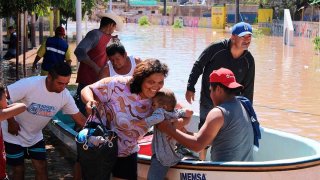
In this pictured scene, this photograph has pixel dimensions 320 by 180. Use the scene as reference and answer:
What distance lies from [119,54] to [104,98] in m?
1.18

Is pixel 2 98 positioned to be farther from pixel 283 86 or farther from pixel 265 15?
pixel 265 15

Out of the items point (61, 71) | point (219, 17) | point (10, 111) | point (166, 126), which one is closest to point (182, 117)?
point (166, 126)

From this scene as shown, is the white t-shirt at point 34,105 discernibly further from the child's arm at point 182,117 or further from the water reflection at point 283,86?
the water reflection at point 283,86

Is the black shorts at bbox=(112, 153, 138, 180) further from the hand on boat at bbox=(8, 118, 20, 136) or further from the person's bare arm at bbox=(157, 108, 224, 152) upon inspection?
the hand on boat at bbox=(8, 118, 20, 136)

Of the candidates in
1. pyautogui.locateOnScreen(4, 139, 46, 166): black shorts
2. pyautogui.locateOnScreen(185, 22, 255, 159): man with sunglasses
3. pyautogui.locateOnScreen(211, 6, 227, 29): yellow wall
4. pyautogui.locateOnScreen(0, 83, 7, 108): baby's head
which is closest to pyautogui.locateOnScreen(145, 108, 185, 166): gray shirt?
pyautogui.locateOnScreen(0, 83, 7, 108): baby's head

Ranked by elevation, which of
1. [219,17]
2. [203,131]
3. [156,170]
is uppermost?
[219,17]

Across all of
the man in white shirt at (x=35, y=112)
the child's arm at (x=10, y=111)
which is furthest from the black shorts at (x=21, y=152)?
the child's arm at (x=10, y=111)

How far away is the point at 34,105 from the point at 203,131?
154 centimetres

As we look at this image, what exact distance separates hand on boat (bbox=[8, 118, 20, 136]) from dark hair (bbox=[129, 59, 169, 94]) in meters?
1.24

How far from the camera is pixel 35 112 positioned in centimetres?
491

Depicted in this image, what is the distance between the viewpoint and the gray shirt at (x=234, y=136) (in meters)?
4.21

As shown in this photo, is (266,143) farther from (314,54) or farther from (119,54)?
(314,54)

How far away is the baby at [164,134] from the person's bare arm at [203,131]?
7cm

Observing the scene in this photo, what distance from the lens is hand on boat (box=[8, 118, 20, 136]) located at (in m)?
4.82
